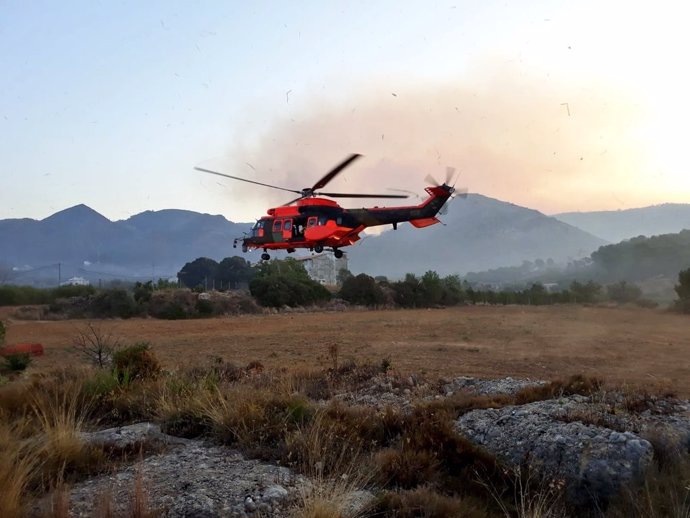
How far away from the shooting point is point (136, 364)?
10703 millimetres

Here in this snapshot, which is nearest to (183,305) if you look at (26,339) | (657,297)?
(26,339)

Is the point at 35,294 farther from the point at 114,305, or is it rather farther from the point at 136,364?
the point at 136,364

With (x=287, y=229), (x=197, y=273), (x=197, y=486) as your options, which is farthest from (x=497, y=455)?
(x=197, y=273)

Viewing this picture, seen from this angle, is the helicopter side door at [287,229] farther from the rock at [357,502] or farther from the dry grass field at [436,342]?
the dry grass field at [436,342]

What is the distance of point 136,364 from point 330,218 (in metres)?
4.82

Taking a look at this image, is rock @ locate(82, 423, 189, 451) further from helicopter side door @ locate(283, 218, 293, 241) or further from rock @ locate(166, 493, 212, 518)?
helicopter side door @ locate(283, 218, 293, 241)

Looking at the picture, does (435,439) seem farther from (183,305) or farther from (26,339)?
(183,305)

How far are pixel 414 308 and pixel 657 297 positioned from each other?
29.4 metres

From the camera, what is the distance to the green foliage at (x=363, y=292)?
2040 inches

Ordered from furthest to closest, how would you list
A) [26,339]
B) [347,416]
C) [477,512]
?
[26,339]
[347,416]
[477,512]

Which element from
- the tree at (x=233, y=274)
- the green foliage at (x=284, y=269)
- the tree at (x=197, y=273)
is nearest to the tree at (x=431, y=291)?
the green foliage at (x=284, y=269)

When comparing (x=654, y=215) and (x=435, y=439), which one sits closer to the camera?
(x=435, y=439)

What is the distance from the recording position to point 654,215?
199 m

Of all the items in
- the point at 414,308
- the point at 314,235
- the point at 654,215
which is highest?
the point at 654,215
